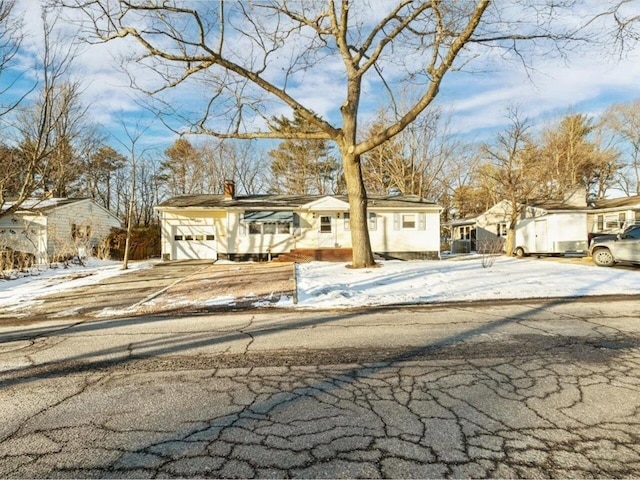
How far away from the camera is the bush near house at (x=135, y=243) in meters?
22.9

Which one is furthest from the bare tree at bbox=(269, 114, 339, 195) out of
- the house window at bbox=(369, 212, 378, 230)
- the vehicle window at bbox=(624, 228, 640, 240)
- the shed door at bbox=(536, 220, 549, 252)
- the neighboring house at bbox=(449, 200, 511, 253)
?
the vehicle window at bbox=(624, 228, 640, 240)

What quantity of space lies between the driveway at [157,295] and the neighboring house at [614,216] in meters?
22.3

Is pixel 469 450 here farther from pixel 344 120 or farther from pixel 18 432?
pixel 344 120

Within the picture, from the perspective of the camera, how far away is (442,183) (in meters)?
34.6

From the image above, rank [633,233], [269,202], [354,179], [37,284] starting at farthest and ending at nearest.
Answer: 1. [269,202]
2. [633,233]
3. [354,179]
4. [37,284]

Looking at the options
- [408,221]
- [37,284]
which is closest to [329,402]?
[37,284]

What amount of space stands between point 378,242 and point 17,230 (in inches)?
867

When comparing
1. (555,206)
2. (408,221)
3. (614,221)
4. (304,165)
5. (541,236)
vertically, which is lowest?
(541,236)

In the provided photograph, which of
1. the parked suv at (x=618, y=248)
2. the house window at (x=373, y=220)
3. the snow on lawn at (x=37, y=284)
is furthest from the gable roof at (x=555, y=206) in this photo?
the snow on lawn at (x=37, y=284)

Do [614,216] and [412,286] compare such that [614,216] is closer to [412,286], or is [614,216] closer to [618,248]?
[618,248]

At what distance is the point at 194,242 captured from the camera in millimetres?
19875

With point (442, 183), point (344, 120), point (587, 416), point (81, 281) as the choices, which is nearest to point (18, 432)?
point (587, 416)

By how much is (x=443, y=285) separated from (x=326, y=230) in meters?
10.1

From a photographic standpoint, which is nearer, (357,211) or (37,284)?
(37,284)
